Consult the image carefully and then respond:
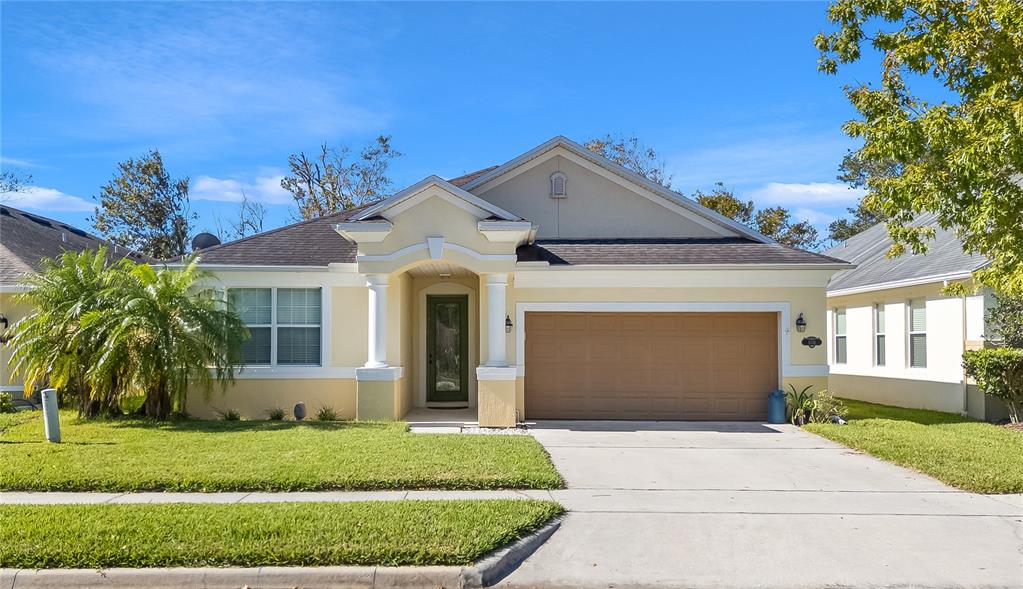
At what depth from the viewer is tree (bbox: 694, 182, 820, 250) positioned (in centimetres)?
3325

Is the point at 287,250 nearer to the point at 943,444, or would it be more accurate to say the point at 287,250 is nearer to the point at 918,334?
the point at 943,444

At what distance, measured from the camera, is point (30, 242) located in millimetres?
19062

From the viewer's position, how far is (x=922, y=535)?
673 cm

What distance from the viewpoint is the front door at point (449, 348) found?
52.4ft

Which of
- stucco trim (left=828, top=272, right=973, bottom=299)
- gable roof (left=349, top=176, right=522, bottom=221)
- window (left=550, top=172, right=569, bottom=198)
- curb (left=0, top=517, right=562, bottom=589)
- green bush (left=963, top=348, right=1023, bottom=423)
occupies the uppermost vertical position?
window (left=550, top=172, right=569, bottom=198)

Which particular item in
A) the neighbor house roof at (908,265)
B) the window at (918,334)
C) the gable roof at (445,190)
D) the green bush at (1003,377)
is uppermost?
the gable roof at (445,190)

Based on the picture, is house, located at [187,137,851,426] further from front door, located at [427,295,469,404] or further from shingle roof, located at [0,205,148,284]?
shingle roof, located at [0,205,148,284]

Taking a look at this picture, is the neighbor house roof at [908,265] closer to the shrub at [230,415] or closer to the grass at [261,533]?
the grass at [261,533]

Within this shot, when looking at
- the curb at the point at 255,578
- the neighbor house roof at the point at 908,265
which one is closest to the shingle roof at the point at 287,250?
the curb at the point at 255,578

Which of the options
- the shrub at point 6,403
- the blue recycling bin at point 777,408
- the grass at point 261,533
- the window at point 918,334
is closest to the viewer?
the grass at point 261,533

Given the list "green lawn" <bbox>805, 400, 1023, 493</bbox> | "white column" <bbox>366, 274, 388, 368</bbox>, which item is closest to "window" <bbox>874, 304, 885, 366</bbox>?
"green lawn" <bbox>805, 400, 1023, 493</bbox>

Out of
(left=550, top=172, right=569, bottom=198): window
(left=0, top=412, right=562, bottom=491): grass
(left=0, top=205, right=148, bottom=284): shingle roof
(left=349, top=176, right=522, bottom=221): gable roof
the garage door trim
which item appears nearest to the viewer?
(left=0, top=412, right=562, bottom=491): grass

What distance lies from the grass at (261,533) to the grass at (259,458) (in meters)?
0.90

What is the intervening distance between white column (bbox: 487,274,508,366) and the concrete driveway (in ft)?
9.05
